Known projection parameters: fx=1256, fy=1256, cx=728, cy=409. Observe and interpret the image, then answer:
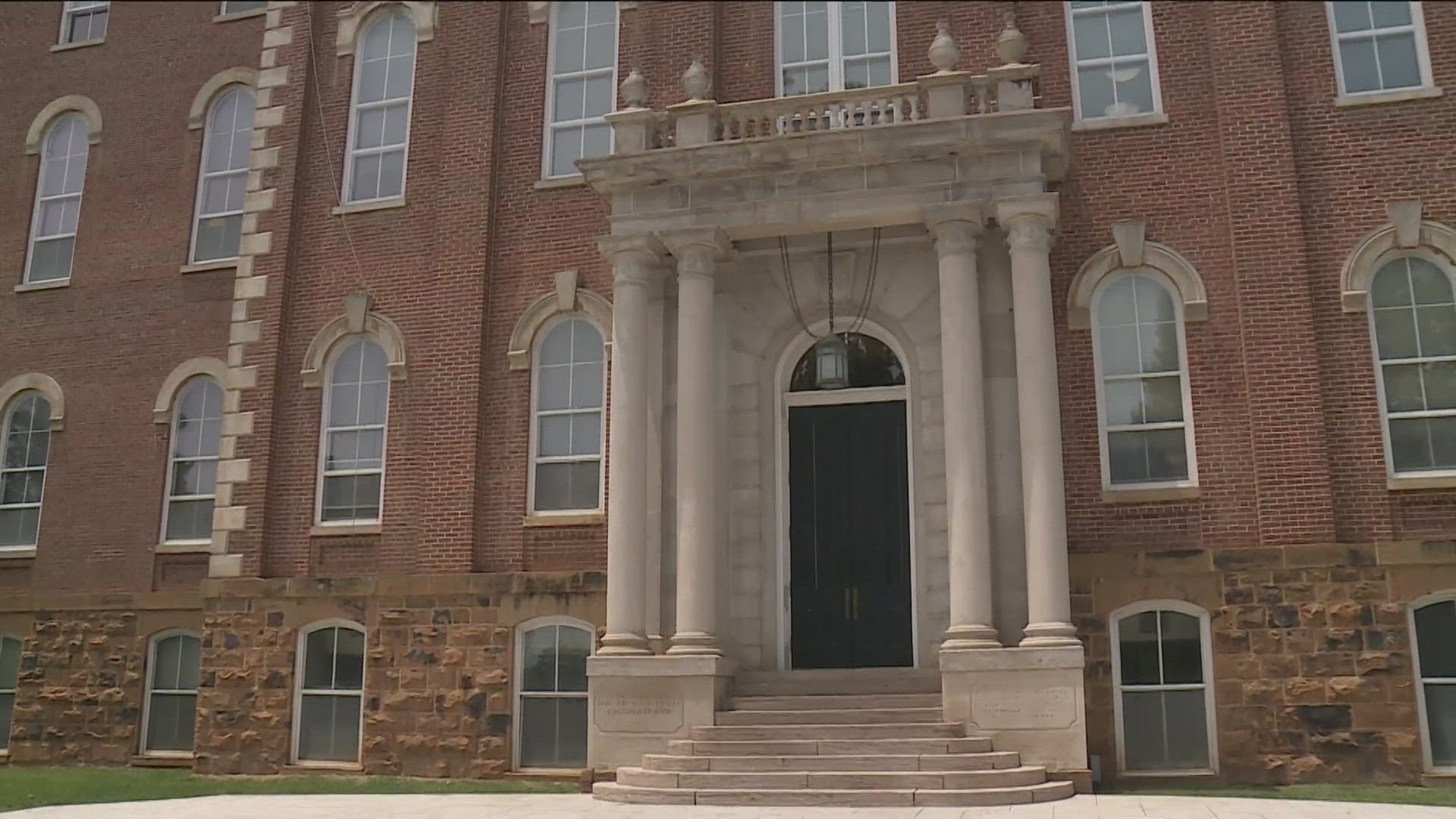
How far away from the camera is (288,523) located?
17.0 meters

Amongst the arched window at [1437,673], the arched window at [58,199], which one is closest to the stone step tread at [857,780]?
the arched window at [1437,673]

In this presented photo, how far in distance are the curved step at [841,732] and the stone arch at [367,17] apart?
11.2 meters

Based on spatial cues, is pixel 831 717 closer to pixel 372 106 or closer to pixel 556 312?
pixel 556 312

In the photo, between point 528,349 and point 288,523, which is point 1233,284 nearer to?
point 528,349

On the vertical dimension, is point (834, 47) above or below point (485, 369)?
above

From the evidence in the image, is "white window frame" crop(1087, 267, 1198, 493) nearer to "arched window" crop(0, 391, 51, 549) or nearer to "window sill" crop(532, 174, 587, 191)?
"window sill" crop(532, 174, 587, 191)

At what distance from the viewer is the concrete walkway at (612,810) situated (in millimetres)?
10586

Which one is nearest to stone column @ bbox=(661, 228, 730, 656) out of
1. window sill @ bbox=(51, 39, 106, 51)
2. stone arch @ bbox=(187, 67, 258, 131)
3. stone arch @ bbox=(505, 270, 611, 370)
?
stone arch @ bbox=(505, 270, 611, 370)

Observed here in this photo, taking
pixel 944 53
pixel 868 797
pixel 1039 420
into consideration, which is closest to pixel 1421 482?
pixel 1039 420

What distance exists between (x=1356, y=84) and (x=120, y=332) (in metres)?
17.2

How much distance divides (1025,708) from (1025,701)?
7cm

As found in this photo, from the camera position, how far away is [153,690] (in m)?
17.5

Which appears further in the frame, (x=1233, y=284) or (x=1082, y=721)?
(x=1233, y=284)

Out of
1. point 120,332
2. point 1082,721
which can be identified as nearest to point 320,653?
point 120,332
